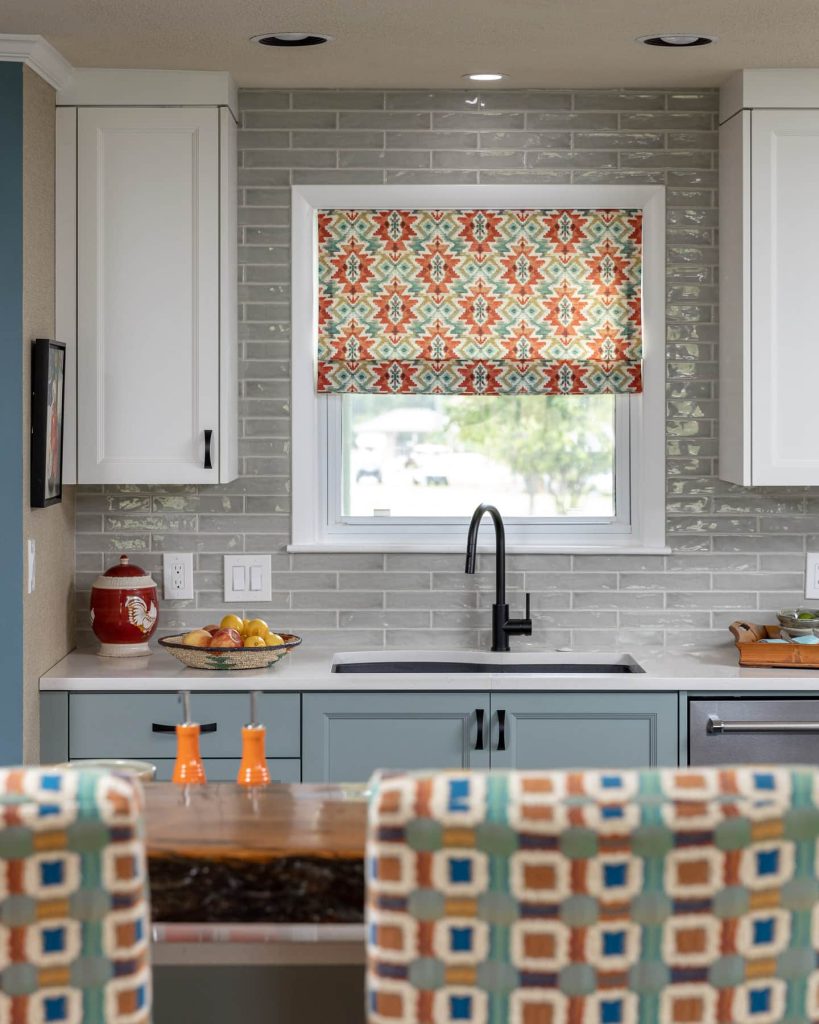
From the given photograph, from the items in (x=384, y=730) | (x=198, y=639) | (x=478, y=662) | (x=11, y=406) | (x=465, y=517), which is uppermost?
(x=11, y=406)

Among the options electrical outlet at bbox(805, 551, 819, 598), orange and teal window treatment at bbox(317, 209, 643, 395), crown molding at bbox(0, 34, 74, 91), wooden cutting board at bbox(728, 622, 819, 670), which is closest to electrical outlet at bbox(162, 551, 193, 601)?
orange and teal window treatment at bbox(317, 209, 643, 395)

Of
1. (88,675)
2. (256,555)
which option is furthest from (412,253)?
(88,675)

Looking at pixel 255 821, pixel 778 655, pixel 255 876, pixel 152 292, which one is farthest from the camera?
pixel 152 292

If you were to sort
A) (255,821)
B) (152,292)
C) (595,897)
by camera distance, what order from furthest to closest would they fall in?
(152,292) < (255,821) < (595,897)

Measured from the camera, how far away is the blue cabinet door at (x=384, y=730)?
333 cm

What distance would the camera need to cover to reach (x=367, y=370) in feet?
12.7

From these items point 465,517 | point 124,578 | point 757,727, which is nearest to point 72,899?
point 757,727

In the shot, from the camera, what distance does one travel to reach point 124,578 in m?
3.63

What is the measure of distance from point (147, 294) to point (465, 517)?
1137 millimetres

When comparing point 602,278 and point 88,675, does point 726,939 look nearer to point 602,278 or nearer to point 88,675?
point 88,675

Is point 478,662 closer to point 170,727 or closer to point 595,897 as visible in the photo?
point 170,727

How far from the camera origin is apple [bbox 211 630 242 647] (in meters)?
3.39

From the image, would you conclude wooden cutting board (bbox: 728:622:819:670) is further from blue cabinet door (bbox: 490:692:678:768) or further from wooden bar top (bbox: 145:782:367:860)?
wooden bar top (bbox: 145:782:367:860)

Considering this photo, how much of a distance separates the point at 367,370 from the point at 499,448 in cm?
47
